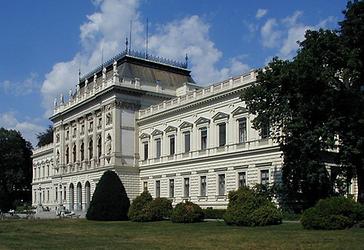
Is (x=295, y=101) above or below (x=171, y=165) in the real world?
above

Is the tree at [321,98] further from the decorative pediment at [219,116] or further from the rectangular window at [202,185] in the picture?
the rectangular window at [202,185]

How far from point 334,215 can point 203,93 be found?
30105 mm

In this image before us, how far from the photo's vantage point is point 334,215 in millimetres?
28141

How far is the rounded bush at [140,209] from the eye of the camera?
46.1 m

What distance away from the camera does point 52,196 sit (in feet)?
295

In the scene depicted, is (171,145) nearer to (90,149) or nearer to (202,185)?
(202,185)

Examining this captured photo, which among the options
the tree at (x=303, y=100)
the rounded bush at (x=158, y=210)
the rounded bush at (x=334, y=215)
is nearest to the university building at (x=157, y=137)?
the rounded bush at (x=158, y=210)

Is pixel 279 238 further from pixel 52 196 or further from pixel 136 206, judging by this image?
pixel 52 196

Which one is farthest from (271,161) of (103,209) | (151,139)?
(151,139)

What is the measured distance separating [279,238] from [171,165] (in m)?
37.8

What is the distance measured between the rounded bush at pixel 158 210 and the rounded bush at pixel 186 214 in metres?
4.32

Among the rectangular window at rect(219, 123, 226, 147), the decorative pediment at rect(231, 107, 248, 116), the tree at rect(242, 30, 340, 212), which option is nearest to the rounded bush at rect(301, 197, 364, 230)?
the tree at rect(242, 30, 340, 212)

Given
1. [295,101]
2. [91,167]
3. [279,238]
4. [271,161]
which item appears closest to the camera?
[279,238]

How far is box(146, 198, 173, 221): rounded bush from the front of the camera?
151ft
